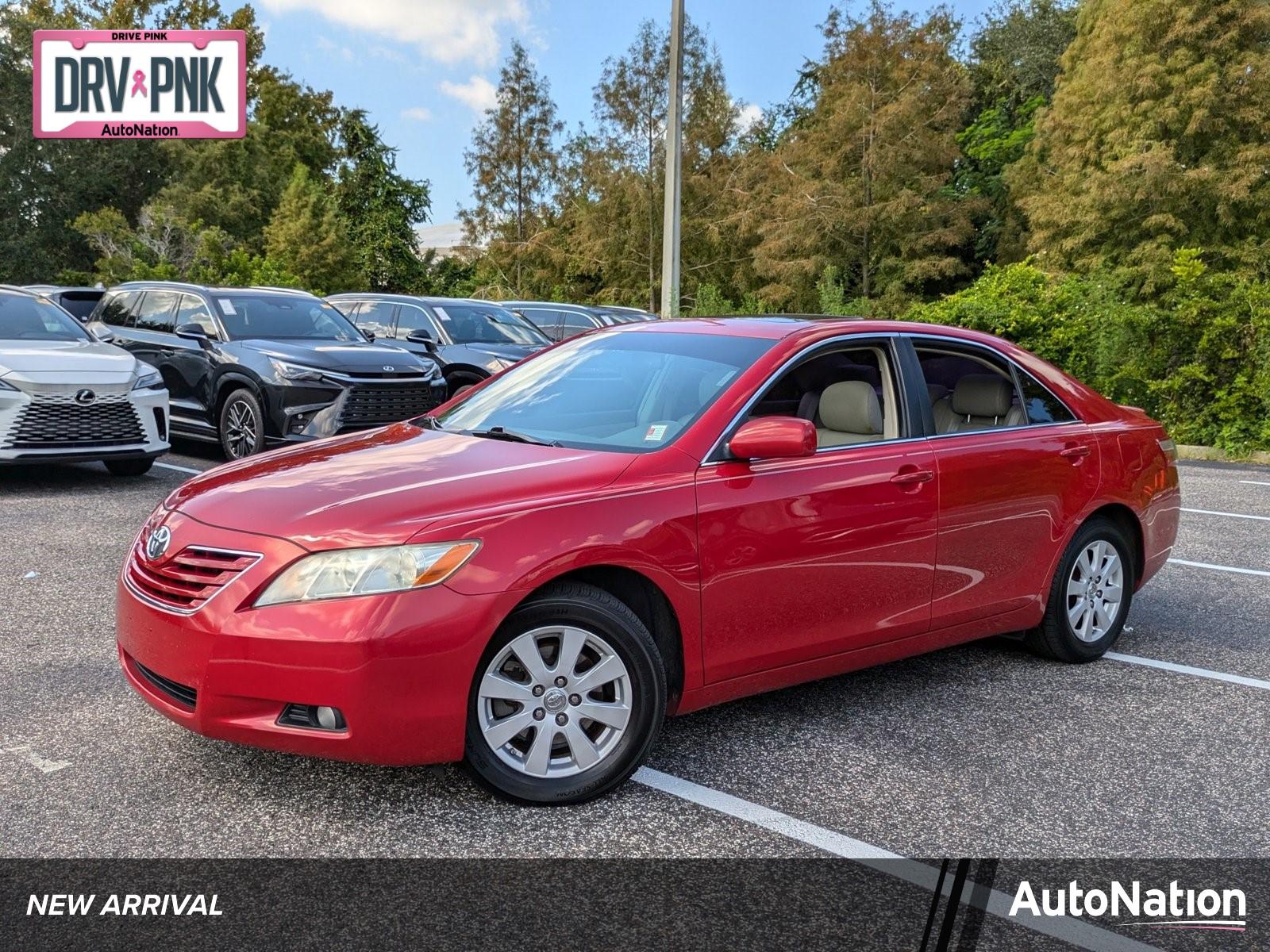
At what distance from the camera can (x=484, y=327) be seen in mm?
15031

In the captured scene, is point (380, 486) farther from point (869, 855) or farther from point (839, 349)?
point (839, 349)

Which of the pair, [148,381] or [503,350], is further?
[503,350]

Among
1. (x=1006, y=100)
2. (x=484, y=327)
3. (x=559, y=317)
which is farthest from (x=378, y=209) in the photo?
(x=484, y=327)

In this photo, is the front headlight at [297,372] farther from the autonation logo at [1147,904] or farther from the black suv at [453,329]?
the autonation logo at [1147,904]

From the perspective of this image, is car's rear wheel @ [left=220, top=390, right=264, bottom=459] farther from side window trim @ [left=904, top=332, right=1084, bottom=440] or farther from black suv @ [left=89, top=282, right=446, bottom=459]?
side window trim @ [left=904, top=332, right=1084, bottom=440]

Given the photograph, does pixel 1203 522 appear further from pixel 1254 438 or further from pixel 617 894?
pixel 617 894

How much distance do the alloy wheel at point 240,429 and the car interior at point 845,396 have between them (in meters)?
7.57

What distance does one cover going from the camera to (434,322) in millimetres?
14914

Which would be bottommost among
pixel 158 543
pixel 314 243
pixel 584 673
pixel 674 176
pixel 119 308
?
pixel 584 673

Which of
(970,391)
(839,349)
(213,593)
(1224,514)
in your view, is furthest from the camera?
(1224,514)

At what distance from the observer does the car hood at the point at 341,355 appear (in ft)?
37.0

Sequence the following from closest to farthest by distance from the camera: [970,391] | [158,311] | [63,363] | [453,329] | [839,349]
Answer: [839,349], [970,391], [63,363], [158,311], [453,329]

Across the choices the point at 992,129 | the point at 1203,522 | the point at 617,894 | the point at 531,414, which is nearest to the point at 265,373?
the point at 531,414

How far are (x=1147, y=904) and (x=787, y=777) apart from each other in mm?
1216
